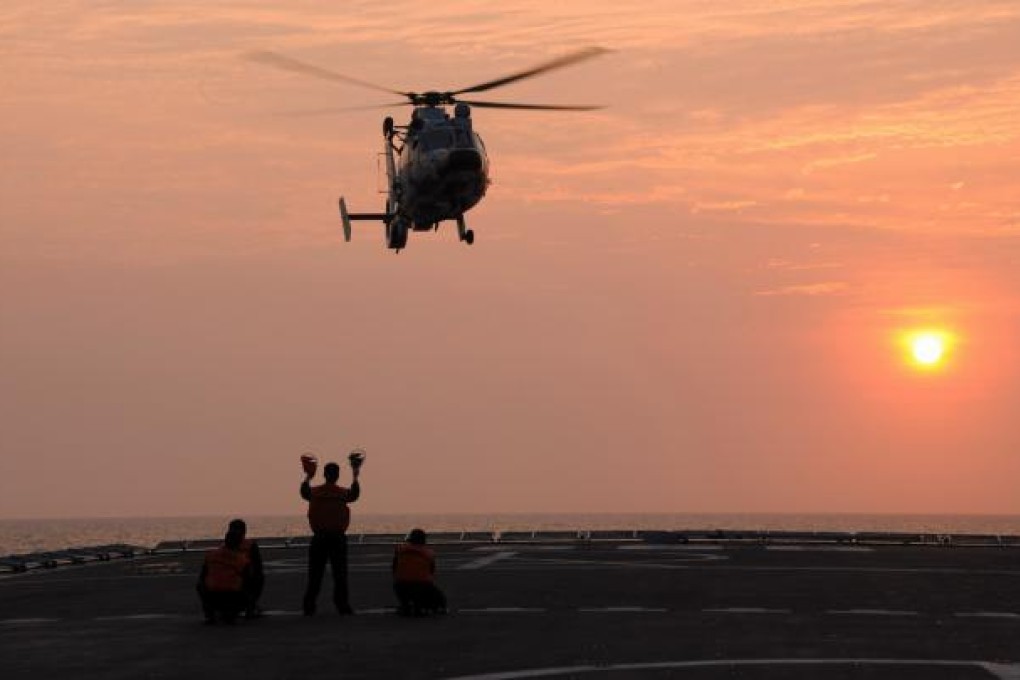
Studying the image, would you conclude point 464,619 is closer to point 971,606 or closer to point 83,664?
point 83,664

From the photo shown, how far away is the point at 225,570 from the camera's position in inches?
947

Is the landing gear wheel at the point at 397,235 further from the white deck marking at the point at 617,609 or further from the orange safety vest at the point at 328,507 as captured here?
the white deck marking at the point at 617,609

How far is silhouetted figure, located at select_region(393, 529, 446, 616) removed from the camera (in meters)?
24.6

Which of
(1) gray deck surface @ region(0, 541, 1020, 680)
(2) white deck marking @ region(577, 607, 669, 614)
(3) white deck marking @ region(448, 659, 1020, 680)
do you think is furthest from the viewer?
(2) white deck marking @ region(577, 607, 669, 614)

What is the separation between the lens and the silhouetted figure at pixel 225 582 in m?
23.8

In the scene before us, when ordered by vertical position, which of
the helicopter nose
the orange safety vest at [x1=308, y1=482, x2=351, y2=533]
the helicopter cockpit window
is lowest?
the orange safety vest at [x1=308, y1=482, x2=351, y2=533]

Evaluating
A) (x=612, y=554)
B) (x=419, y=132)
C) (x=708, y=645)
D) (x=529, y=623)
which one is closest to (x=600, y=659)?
(x=708, y=645)

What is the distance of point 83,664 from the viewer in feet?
63.5

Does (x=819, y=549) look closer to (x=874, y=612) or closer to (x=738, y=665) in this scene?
(x=874, y=612)

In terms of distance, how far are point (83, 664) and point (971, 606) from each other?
13.8 metres

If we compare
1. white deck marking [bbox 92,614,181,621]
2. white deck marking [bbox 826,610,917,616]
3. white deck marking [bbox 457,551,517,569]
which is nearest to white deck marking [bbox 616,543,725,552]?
white deck marking [bbox 457,551,517,569]

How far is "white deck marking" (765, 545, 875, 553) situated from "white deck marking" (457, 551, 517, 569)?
23.7ft

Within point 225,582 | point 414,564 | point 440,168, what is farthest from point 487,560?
point 225,582

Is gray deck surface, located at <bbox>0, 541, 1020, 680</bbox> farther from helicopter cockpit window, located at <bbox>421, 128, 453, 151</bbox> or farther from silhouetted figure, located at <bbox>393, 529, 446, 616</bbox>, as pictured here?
helicopter cockpit window, located at <bbox>421, 128, 453, 151</bbox>
